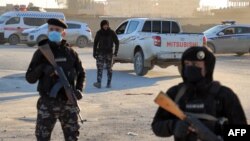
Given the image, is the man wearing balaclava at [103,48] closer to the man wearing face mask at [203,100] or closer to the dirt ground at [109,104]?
the dirt ground at [109,104]

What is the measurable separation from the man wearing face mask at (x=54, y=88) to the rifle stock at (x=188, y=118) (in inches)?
87.1

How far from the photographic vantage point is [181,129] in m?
3.56

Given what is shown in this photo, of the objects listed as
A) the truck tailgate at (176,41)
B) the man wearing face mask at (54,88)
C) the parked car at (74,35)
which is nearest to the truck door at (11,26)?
the parked car at (74,35)

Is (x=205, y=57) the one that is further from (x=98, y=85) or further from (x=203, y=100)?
(x=98, y=85)

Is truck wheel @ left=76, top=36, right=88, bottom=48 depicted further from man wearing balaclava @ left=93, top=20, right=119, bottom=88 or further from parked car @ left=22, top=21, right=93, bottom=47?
man wearing balaclava @ left=93, top=20, right=119, bottom=88

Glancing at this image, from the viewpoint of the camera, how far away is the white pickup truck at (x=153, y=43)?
57.6 ft

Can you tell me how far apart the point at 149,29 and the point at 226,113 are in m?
15.6

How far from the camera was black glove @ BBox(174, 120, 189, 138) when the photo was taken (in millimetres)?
3551

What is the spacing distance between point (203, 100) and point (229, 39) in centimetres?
2616

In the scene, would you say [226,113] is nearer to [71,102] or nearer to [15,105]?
[71,102]

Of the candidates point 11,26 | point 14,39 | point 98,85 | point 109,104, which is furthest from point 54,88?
point 14,39

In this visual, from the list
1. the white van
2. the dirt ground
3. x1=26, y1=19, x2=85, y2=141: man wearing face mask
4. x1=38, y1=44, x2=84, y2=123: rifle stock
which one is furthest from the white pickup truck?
the white van

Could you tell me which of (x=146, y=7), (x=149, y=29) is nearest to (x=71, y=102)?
(x=149, y=29)

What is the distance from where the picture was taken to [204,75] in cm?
368
